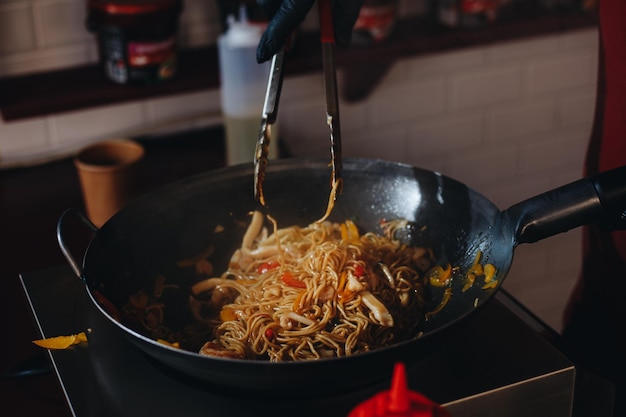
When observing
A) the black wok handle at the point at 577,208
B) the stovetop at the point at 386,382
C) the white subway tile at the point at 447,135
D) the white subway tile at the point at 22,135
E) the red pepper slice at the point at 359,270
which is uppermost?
the black wok handle at the point at 577,208

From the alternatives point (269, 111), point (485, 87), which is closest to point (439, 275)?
point (269, 111)

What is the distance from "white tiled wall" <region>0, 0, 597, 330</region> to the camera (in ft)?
6.86

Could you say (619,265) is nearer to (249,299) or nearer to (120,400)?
(249,299)

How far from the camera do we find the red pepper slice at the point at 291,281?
135 centimetres

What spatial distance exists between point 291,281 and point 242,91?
0.77 m

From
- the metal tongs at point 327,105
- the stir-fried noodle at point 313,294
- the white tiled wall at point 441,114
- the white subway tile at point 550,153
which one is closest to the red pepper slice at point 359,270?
the stir-fried noodle at point 313,294

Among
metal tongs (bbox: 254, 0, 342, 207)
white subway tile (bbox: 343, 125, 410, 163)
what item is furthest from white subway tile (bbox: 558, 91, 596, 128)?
metal tongs (bbox: 254, 0, 342, 207)

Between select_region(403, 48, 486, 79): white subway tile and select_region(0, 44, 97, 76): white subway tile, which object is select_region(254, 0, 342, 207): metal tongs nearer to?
select_region(0, 44, 97, 76): white subway tile

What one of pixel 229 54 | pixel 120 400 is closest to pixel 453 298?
pixel 120 400

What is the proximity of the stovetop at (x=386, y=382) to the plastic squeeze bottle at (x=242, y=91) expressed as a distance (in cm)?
82

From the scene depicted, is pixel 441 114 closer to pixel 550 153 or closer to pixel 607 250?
pixel 550 153

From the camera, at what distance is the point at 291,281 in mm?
1356

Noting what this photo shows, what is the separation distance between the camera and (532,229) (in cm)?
112

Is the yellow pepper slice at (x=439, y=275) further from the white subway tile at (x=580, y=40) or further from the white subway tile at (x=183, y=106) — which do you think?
the white subway tile at (x=580, y=40)
